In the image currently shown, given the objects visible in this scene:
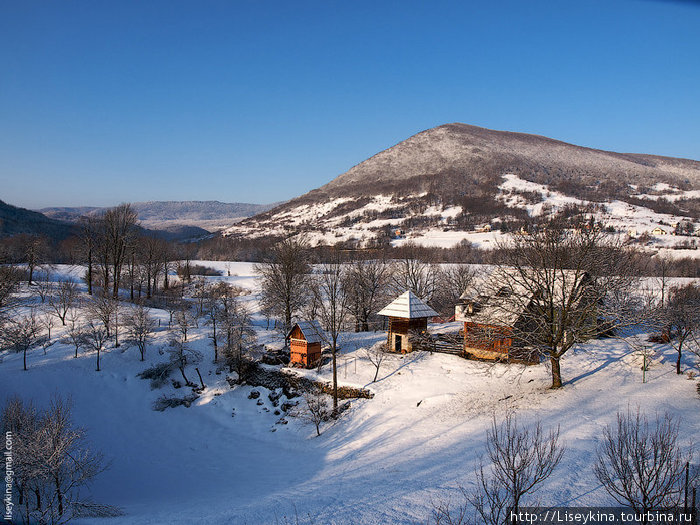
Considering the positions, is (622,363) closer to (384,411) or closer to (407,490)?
(384,411)

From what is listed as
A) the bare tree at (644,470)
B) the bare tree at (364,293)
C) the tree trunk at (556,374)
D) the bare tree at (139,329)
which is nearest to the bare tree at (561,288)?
the tree trunk at (556,374)

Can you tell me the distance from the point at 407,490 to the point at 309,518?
334 centimetres

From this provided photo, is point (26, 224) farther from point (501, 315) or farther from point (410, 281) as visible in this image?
point (501, 315)

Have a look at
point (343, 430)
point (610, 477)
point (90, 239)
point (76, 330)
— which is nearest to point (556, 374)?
point (610, 477)

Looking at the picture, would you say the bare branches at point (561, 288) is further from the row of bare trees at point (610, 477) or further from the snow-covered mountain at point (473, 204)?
the snow-covered mountain at point (473, 204)

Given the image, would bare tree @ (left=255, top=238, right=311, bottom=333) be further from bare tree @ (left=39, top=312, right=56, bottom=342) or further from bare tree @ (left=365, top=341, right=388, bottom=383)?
bare tree @ (left=39, top=312, right=56, bottom=342)

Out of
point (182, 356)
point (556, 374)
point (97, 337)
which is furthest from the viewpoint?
point (97, 337)

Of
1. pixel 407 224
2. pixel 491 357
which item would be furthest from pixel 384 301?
pixel 407 224

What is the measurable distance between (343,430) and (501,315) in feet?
39.6

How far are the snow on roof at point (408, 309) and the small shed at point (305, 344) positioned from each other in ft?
17.5

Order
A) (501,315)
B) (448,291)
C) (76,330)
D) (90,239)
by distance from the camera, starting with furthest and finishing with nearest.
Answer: (448,291), (90,239), (76,330), (501,315)

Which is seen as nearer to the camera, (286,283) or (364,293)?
(286,283)

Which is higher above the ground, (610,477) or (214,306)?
(214,306)

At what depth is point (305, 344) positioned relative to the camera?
29359 millimetres
